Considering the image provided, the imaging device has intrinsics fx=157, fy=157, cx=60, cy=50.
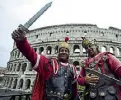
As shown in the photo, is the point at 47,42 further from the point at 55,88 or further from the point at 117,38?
the point at 55,88

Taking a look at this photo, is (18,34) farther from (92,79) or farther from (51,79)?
(92,79)

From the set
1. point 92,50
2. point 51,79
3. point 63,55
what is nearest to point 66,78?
point 51,79

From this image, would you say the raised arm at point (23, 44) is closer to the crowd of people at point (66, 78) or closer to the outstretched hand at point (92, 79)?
the crowd of people at point (66, 78)

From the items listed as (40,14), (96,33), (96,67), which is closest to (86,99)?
(96,67)

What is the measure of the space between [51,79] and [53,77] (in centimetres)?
5

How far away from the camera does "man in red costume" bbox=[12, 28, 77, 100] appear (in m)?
2.32

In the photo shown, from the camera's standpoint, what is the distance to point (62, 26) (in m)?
24.2

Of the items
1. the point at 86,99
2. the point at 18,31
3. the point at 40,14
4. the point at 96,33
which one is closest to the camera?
the point at 18,31

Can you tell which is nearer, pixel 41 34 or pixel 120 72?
pixel 120 72

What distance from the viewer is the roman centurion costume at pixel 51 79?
2.33 m

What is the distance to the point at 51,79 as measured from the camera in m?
2.46

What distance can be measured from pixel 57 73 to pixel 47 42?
21634 mm

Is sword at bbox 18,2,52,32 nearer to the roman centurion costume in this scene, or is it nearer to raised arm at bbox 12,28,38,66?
raised arm at bbox 12,28,38,66

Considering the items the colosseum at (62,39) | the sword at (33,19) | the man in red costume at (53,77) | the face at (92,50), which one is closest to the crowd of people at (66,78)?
the man in red costume at (53,77)
